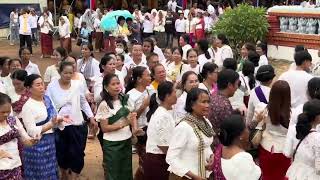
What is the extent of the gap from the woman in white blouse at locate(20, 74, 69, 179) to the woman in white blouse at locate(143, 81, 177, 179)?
98cm

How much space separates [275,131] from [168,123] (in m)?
Answer: 1.00

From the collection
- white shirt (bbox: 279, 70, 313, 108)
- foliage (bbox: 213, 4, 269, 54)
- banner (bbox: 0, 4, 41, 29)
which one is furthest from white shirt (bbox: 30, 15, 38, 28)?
white shirt (bbox: 279, 70, 313, 108)

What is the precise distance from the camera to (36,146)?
5.18 metres

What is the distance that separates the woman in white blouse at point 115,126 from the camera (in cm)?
521

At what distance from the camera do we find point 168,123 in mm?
4555

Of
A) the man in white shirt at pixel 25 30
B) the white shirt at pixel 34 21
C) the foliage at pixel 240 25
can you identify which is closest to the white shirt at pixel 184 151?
the foliage at pixel 240 25

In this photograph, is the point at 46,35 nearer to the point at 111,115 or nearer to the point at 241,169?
the point at 111,115

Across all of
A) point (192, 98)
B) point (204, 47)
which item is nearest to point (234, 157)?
point (192, 98)

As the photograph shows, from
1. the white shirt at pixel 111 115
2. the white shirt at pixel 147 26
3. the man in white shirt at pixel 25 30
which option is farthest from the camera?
the white shirt at pixel 147 26

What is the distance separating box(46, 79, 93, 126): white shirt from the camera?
5754mm

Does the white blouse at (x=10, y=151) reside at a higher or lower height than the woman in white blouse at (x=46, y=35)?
lower

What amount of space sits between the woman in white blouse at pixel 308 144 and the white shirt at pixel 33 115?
2402mm

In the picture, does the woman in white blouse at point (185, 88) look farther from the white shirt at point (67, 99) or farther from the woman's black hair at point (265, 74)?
the white shirt at point (67, 99)

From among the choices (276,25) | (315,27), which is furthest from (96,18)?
(315,27)
